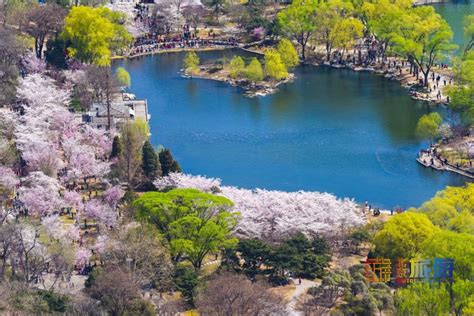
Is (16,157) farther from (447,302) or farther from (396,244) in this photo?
(447,302)

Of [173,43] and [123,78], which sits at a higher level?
[173,43]

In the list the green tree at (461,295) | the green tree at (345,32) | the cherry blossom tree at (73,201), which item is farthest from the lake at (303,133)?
the green tree at (461,295)

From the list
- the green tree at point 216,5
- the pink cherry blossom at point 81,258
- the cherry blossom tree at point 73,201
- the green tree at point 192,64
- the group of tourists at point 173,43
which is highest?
the green tree at point 216,5

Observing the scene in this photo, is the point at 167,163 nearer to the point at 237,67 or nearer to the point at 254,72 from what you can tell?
the point at 254,72


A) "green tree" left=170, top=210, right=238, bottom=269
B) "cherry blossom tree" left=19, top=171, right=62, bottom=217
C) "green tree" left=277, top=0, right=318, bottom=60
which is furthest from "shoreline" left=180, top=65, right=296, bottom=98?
"green tree" left=170, top=210, right=238, bottom=269

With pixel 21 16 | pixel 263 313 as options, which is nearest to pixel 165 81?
pixel 21 16

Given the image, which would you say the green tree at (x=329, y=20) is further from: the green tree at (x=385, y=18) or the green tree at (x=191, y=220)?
the green tree at (x=191, y=220)

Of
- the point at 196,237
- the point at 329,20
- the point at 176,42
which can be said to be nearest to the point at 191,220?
the point at 196,237
